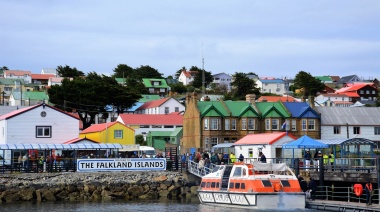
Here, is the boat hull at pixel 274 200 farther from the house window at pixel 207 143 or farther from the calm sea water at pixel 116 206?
the house window at pixel 207 143

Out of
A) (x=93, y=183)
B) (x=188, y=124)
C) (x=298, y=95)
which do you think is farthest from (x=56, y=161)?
(x=298, y=95)

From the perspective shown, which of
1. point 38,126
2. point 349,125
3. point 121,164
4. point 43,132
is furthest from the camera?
point 349,125

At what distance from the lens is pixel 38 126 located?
73.6 m

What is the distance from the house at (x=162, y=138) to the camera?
98.8 m

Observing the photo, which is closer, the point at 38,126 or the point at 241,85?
the point at 38,126

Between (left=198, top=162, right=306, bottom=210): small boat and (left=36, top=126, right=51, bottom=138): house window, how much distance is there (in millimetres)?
28652

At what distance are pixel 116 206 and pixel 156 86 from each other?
143 m

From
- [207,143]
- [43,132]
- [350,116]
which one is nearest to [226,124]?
[207,143]

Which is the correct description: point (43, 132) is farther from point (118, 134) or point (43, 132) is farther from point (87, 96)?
point (87, 96)

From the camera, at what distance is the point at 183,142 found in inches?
3770

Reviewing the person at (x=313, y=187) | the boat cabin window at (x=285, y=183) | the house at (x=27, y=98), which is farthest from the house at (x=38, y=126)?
the house at (x=27, y=98)

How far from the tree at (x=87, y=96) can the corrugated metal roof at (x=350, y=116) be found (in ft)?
136

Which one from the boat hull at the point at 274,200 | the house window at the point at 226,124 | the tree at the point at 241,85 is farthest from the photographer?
the tree at the point at 241,85

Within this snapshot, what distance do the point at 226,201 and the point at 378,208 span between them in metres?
12.2
